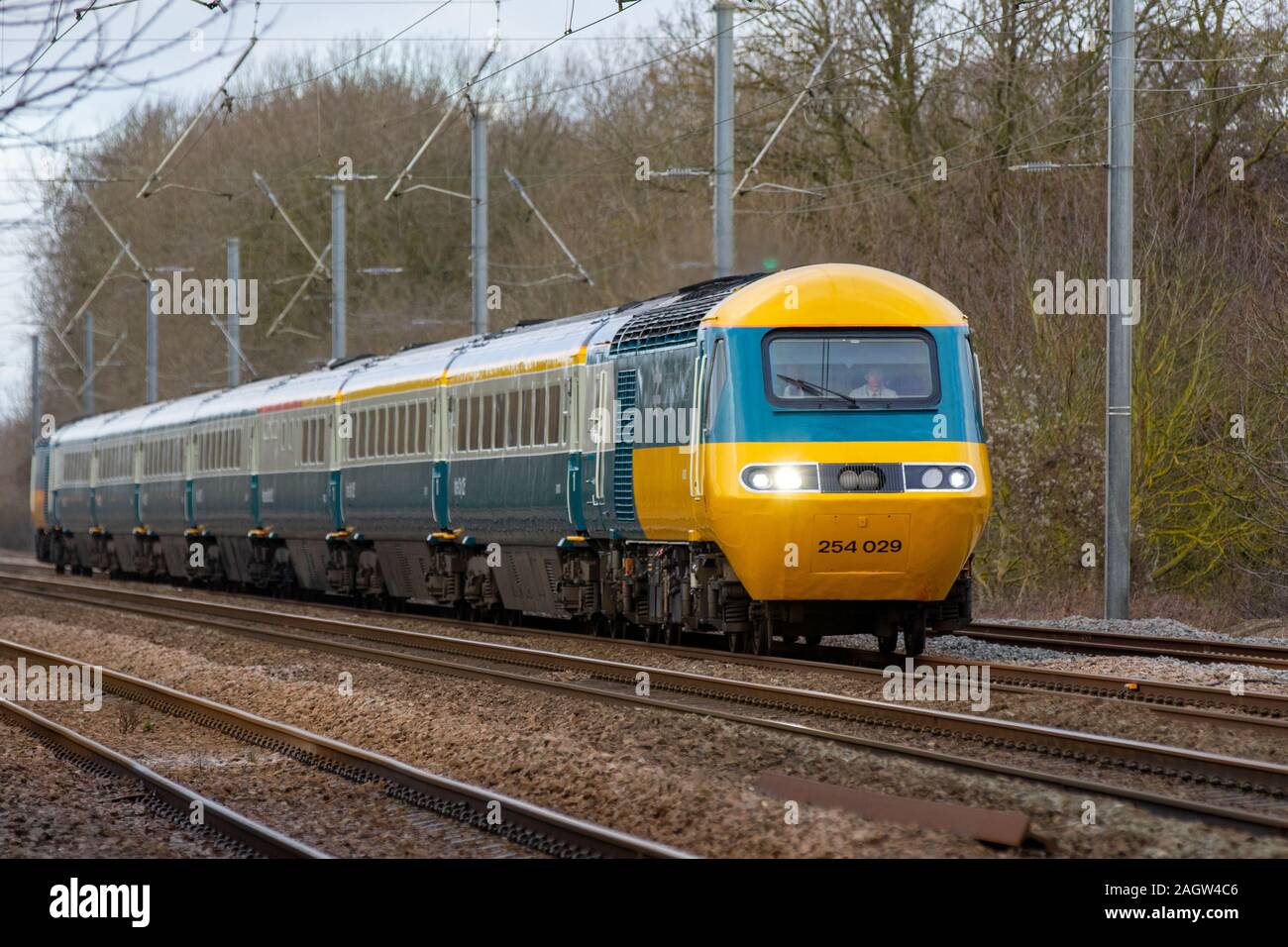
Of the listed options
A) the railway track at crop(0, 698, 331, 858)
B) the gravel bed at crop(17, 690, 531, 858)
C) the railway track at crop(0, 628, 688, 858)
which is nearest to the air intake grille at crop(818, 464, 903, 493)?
the railway track at crop(0, 628, 688, 858)

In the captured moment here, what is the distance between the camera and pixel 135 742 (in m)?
13.7

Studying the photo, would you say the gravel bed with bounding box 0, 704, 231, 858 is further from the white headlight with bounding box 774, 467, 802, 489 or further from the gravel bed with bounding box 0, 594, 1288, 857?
the white headlight with bounding box 774, 467, 802, 489

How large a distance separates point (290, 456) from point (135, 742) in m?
17.7

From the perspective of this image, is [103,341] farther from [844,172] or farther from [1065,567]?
[1065,567]

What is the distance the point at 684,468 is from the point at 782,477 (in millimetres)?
1376

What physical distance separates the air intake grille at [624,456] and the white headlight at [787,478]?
2855 mm

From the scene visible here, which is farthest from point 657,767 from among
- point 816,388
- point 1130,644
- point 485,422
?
point 485,422

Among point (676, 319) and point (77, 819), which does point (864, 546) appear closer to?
point (676, 319)

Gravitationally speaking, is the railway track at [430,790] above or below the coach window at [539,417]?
below

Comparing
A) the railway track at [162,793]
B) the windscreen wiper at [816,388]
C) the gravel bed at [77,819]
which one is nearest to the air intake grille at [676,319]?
the windscreen wiper at [816,388]

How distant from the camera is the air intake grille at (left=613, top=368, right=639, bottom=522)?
1855 centimetres

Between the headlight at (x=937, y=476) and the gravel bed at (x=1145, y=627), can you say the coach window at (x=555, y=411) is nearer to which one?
the gravel bed at (x=1145, y=627)

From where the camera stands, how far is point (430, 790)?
35.0 ft

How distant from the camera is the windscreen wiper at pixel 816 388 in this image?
1608cm
